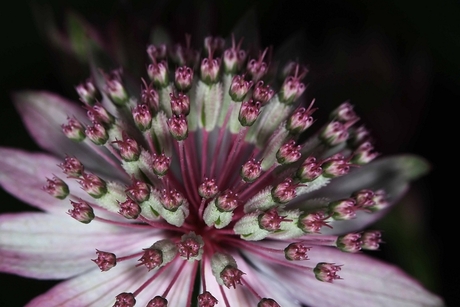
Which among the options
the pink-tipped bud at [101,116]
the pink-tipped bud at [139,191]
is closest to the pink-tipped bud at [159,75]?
the pink-tipped bud at [101,116]

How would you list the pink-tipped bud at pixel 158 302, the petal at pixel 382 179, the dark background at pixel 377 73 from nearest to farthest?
the pink-tipped bud at pixel 158 302 → the petal at pixel 382 179 → the dark background at pixel 377 73

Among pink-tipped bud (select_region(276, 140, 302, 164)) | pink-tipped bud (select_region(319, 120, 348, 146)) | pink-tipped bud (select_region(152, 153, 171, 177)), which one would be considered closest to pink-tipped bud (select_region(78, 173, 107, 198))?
pink-tipped bud (select_region(152, 153, 171, 177))

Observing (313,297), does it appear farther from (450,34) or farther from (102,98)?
(450,34)

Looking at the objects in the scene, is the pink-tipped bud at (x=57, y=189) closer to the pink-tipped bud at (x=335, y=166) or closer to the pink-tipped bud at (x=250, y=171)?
the pink-tipped bud at (x=250, y=171)

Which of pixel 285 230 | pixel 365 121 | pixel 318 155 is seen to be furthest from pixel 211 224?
pixel 365 121

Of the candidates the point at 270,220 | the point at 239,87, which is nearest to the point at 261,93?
the point at 239,87
